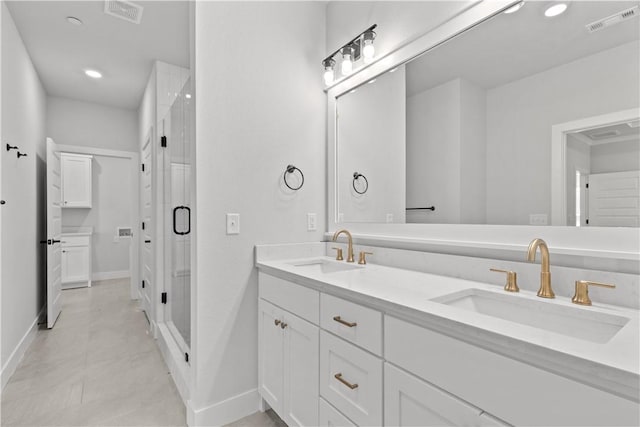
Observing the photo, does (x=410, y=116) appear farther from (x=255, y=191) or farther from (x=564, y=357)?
(x=564, y=357)

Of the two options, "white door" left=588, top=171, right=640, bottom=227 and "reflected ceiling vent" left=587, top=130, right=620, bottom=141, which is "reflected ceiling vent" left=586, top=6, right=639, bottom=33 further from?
"white door" left=588, top=171, right=640, bottom=227

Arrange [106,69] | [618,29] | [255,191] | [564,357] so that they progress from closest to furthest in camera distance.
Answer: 1. [564,357]
2. [618,29]
3. [255,191]
4. [106,69]

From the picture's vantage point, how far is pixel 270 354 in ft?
5.48

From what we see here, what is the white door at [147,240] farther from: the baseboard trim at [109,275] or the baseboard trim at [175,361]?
the baseboard trim at [109,275]

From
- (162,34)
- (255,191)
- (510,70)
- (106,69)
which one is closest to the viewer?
(510,70)

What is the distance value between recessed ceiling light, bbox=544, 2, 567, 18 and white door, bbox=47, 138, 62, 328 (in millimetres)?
4125

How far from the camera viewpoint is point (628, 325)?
0.81 metres

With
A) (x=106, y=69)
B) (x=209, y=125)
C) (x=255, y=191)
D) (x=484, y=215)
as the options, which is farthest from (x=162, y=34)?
(x=484, y=215)

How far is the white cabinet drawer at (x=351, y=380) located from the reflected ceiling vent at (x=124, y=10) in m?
2.74

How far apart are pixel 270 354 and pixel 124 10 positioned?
2.75m

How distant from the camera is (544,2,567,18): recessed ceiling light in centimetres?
117

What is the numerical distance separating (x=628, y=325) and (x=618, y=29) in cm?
95

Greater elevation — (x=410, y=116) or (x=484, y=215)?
(x=410, y=116)

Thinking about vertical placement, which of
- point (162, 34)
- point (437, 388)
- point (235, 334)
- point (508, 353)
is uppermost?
point (162, 34)
